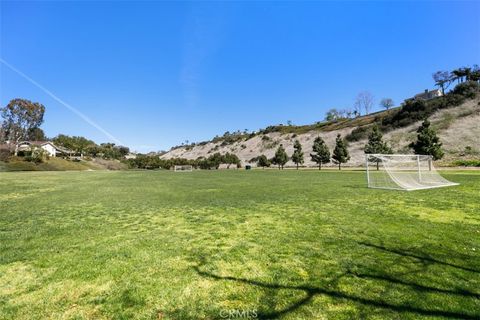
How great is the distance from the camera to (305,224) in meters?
8.49

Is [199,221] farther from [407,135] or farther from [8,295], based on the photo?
[407,135]

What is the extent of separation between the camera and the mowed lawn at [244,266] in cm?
372

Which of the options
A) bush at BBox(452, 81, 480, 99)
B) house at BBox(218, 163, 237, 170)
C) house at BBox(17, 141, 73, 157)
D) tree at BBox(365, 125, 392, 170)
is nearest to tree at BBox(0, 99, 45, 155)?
house at BBox(17, 141, 73, 157)

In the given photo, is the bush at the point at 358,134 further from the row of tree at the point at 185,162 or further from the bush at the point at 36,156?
the bush at the point at 36,156

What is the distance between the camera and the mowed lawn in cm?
372

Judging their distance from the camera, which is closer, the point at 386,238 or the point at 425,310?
the point at 425,310

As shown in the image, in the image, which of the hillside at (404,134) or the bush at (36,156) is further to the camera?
the bush at (36,156)

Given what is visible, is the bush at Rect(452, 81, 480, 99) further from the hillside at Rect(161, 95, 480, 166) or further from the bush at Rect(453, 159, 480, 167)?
the bush at Rect(453, 159, 480, 167)

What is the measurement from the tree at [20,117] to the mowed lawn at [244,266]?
9557cm

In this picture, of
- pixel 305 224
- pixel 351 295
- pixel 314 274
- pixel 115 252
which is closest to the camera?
pixel 351 295

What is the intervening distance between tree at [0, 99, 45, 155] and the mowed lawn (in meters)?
Result: 95.6

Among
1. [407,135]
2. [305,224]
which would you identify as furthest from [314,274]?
[407,135]

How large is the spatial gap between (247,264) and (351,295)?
1974 millimetres

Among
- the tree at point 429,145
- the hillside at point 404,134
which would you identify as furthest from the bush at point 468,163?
the tree at point 429,145
